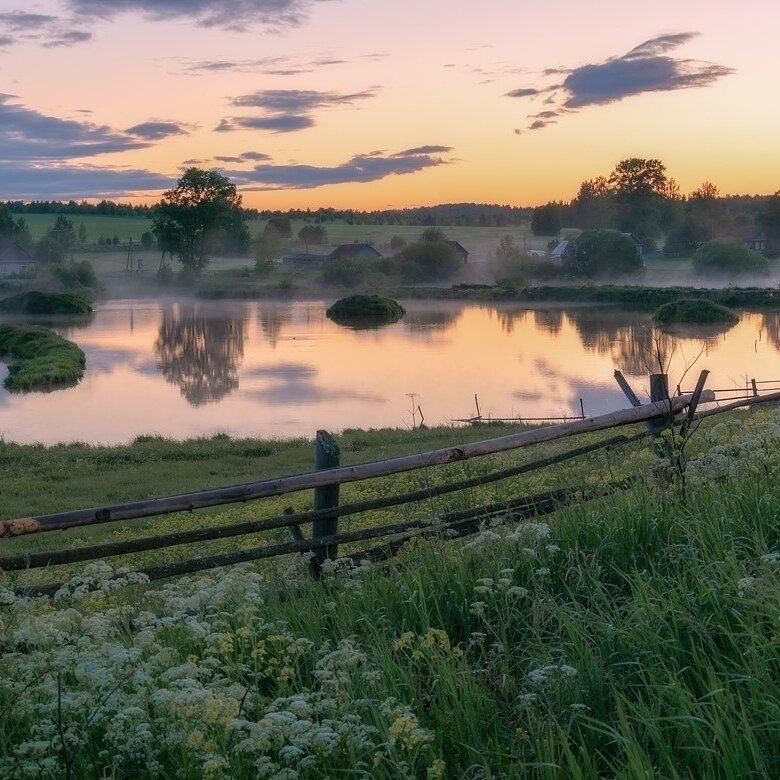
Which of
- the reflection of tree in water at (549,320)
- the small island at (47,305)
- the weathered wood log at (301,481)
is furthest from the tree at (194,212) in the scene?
the weathered wood log at (301,481)

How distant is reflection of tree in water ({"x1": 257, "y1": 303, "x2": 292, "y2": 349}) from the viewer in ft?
202

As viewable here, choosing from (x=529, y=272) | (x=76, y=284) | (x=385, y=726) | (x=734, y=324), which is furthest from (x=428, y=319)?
(x=385, y=726)

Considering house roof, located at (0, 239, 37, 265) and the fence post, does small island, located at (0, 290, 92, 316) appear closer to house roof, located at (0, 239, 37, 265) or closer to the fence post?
house roof, located at (0, 239, 37, 265)

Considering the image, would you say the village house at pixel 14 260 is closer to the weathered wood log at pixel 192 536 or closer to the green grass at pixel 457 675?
the weathered wood log at pixel 192 536

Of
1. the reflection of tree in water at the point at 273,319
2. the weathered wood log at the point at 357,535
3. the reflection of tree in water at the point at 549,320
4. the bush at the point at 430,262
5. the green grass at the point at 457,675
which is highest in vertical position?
the bush at the point at 430,262

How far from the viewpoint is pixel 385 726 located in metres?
3.17

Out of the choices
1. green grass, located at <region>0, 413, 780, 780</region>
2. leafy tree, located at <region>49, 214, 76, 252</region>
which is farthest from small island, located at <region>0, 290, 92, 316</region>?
green grass, located at <region>0, 413, 780, 780</region>

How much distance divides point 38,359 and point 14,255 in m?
91.7

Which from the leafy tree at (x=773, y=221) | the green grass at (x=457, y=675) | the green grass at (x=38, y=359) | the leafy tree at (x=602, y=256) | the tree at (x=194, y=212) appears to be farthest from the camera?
the leafy tree at (x=773, y=221)

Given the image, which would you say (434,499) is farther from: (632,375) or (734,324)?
(734,324)

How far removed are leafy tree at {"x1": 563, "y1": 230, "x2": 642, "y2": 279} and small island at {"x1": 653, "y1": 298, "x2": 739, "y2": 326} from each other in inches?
1680

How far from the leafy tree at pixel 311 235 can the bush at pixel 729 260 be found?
219 ft

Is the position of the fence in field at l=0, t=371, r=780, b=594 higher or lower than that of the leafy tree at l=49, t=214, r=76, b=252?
lower

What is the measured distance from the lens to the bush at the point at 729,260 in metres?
105
